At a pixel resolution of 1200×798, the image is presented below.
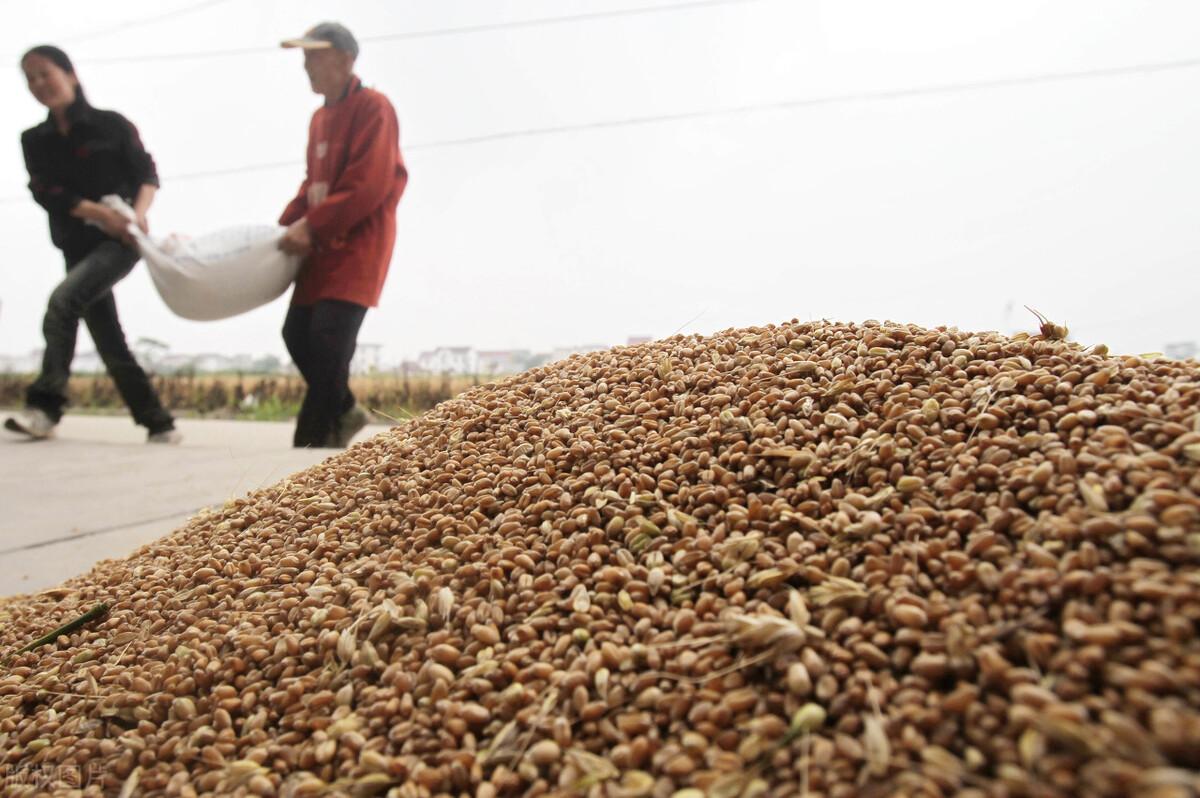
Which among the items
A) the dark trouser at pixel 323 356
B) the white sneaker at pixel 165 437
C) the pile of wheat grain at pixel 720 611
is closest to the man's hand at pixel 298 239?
the dark trouser at pixel 323 356

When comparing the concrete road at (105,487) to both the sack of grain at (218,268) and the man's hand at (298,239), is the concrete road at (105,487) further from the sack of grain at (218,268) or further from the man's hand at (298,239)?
the man's hand at (298,239)

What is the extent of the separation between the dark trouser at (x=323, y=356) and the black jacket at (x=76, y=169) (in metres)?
1.08

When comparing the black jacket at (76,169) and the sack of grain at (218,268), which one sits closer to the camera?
the sack of grain at (218,268)

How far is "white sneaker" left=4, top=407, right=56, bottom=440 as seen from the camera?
3.27 meters

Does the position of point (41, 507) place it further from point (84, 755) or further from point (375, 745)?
point (375, 745)

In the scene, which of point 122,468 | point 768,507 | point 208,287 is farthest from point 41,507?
point 768,507

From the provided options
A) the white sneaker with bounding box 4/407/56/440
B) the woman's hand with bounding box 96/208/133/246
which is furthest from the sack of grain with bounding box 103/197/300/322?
the white sneaker with bounding box 4/407/56/440

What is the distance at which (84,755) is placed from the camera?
2.61ft

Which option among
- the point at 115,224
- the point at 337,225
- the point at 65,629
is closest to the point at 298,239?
the point at 337,225

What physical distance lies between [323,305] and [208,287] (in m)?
0.70

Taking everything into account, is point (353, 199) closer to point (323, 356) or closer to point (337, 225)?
point (337, 225)

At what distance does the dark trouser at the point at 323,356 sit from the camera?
8.94 feet

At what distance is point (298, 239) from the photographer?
2840 millimetres

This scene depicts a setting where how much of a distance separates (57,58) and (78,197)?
26.4 inches
